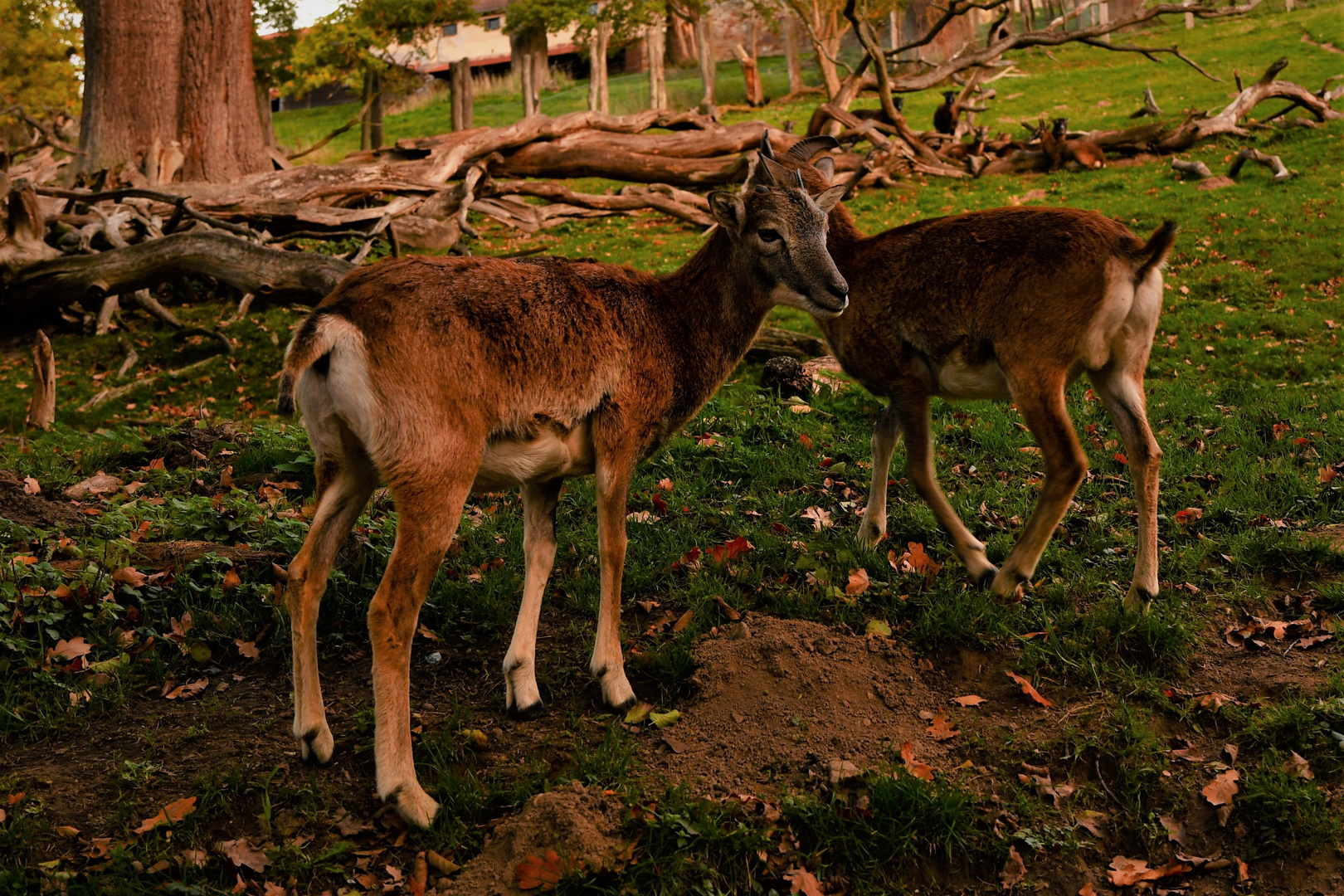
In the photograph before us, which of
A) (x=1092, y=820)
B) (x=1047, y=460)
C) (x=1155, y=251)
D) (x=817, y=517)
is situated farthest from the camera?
(x=817, y=517)

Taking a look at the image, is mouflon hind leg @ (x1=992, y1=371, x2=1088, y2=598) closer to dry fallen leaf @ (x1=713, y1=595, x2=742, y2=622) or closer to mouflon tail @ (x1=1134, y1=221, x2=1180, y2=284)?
mouflon tail @ (x1=1134, y1=221, x2=1180, y2=284)

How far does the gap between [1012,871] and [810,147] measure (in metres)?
4.84

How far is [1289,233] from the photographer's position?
533 inches

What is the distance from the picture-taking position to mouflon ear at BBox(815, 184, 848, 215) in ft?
17.5

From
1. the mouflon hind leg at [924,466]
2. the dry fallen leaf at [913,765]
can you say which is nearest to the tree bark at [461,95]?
the mouflon hind leg at [924,466]

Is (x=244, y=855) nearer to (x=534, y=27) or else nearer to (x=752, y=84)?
(x=534, y=27)

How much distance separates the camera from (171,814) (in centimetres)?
366

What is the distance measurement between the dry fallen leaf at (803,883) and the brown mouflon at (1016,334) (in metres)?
2.34

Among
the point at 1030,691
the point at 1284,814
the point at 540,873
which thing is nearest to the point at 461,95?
the point at 1030,691

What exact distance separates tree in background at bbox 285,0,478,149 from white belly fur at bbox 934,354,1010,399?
2291 centimetres

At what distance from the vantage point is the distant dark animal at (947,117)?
21.8 m

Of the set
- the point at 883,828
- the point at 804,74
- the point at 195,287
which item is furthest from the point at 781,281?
the point at 804,74

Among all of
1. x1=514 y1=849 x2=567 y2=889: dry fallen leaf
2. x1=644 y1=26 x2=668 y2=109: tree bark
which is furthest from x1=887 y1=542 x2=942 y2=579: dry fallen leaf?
x1=644 y1=26 x2=668 y2=109: tree bark

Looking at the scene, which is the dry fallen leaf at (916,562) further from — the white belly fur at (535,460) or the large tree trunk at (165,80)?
the large tree trunk at (165,80)
